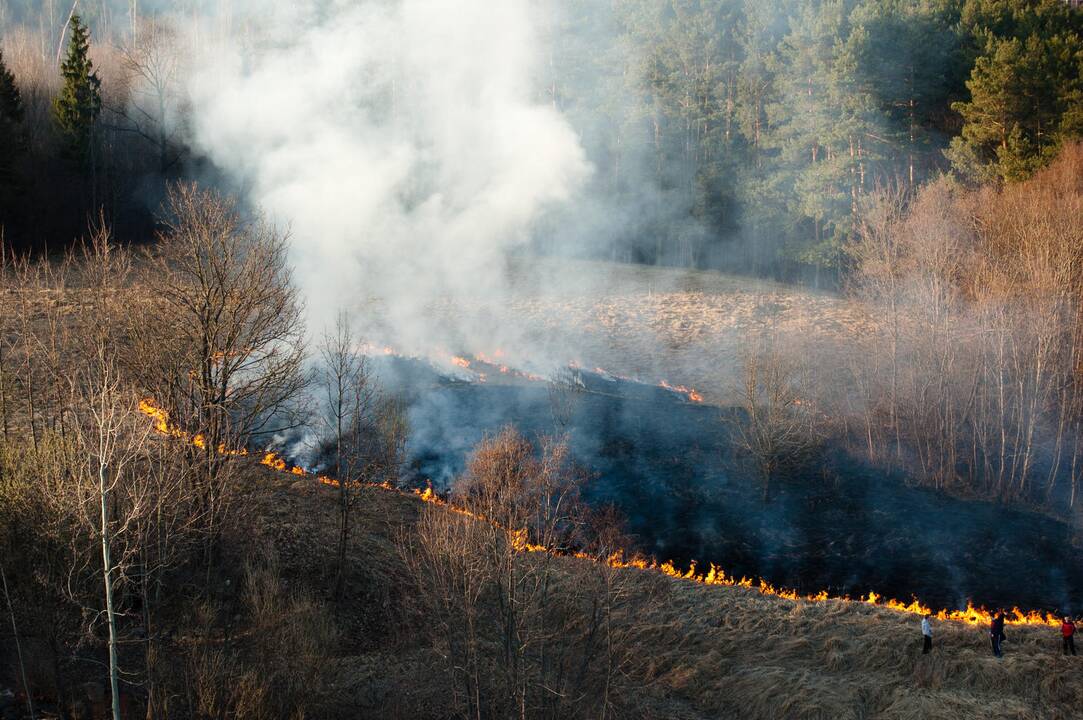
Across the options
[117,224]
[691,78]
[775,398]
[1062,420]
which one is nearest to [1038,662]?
[775,398]

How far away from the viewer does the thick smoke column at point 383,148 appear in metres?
35.4

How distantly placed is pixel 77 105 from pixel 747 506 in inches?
1357

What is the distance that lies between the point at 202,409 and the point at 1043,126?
3252cm

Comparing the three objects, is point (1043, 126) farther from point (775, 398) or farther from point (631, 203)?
Result: point (631, 203)

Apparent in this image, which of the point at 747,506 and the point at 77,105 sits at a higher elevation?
the point at 77,105

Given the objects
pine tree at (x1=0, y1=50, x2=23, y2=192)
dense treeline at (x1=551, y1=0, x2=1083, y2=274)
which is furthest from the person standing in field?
pine tree at (x1=0, y1=50, x2=23, y2=192)

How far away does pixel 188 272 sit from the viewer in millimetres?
15633

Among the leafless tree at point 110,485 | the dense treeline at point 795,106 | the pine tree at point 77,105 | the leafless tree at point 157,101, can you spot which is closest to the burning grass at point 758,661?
the leafless tree at point 110,485

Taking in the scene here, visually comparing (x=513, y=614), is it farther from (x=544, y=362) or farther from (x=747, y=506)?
(x=544, y=362)

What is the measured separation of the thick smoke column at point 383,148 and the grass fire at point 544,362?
194 millimetres

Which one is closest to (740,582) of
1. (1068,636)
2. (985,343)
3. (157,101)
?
(1068,636)

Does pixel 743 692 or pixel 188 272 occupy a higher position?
pixel 188 272

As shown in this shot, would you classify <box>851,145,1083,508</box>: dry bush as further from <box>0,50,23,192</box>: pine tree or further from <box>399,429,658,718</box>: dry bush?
<box>0,50,23,192</box>: pine tree

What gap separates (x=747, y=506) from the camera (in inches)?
950
